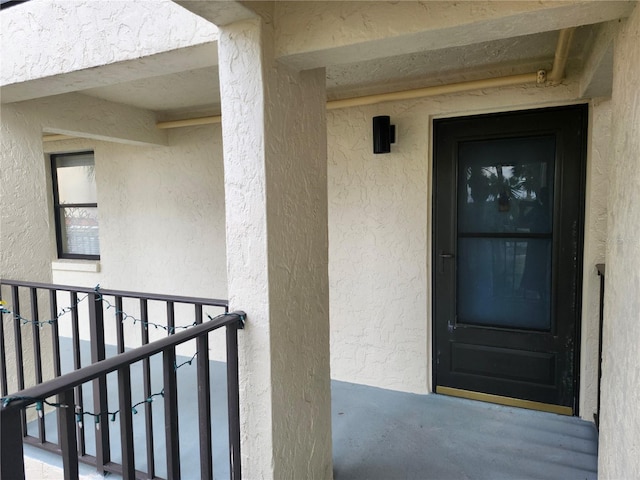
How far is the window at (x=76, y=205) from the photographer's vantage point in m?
4.20

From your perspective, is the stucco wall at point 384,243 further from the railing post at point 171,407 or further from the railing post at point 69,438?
the railing post at point 69,438

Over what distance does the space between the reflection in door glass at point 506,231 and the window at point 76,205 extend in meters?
3.55

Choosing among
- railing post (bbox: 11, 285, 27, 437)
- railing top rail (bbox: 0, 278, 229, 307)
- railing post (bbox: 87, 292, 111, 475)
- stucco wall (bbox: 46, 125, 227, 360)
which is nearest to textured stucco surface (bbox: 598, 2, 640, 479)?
railing top rail (bbox: 0, 278, 229, 307)

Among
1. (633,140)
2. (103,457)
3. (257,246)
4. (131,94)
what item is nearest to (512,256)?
(633,140)

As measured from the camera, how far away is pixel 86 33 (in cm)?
191

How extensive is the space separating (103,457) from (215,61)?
6.55ft

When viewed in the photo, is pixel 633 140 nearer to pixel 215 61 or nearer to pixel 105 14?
pixel 215 61

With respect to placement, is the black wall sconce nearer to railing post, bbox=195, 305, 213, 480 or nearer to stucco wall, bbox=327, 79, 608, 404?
stucco wall, bbox=327, 79, 608, 404

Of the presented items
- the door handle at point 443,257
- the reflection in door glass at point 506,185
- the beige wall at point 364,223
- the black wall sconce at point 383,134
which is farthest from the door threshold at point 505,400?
the black wall sconce at point 383,134

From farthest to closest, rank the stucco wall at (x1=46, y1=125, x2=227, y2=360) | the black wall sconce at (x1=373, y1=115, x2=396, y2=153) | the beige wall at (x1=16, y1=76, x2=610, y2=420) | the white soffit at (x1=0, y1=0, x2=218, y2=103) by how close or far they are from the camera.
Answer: the stucco wall at (x1=46, y1=125, x2=227, y2=360)
the black wall sconce at (x1=373, y1=115, x2=396, y2=153)
the beige wall at (x1=16, y1=76, x2=610, y2=420)
the white soffit at (x1=0, y1=0, x2=218, y2=103)

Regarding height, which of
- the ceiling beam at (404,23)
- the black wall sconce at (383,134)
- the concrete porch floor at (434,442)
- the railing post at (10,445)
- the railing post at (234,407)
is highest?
the ceiling beam at (404,23)

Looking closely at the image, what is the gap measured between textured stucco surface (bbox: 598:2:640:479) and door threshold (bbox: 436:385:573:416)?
1182 millimetres

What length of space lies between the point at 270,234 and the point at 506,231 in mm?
1812

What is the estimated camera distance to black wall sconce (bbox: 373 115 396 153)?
9.16 ft
